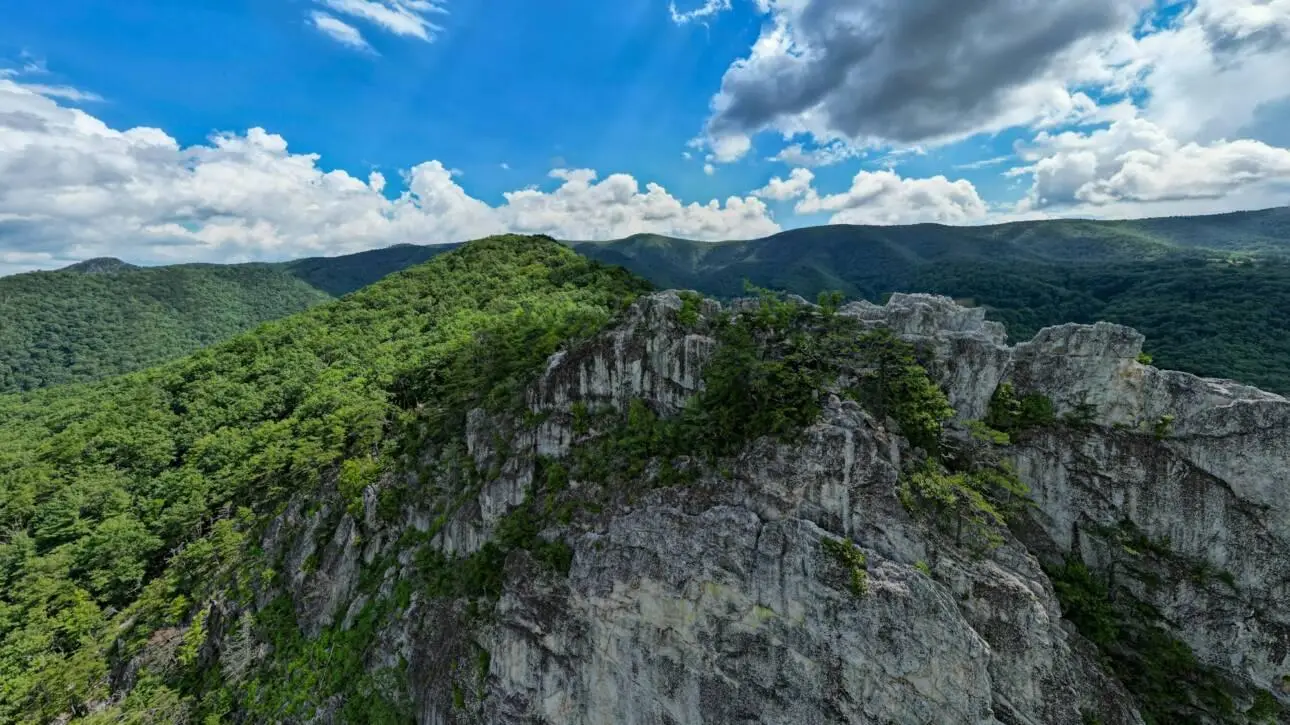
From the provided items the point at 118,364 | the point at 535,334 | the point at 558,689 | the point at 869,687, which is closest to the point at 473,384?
the point at 535,334

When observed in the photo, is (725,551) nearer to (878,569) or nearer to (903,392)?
(878,569)

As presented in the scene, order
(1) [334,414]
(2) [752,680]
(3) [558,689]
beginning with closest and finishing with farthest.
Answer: (2) [752,680] → (3) [558,689] → (1) [334,414]

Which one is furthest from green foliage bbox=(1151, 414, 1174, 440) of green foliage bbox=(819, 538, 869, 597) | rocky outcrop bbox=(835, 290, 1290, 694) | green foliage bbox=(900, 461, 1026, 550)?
green foliage bbox=(819, 538, 869, 597)

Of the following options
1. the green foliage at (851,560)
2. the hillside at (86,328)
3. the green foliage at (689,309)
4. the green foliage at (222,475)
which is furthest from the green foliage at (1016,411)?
the hillside at (86,328)

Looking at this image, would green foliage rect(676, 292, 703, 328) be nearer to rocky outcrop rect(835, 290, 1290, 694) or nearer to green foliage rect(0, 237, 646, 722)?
green foliage rect(0, 237, 646, 722)

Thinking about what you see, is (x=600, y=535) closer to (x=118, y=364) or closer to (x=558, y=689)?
(x=558, y=689)

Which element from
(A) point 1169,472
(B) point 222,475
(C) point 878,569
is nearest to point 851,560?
(C) point 878,569
